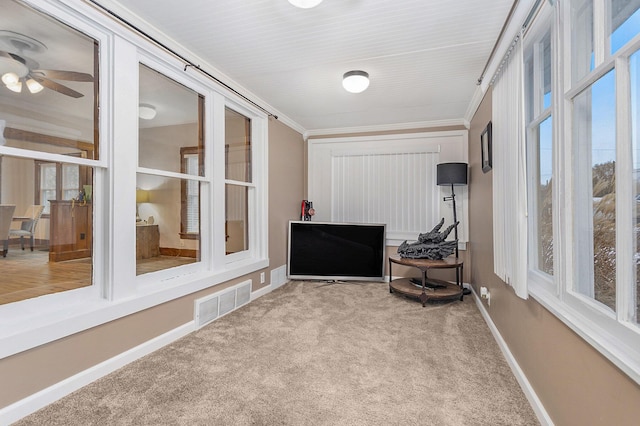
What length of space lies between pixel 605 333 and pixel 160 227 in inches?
113

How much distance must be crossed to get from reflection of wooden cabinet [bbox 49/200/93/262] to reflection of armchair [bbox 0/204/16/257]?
20cm

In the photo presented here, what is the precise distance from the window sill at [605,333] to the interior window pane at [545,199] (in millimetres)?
387

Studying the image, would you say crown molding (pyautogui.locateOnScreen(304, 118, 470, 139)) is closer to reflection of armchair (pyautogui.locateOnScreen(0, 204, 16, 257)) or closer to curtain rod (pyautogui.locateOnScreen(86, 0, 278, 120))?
curtain rod (pyautogui.locateOnScreen(86, 0, 278, 120))

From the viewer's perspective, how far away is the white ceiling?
2.00 metres

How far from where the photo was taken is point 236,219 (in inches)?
140

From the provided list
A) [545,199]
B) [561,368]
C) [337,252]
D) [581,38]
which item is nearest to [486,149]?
[545,199]

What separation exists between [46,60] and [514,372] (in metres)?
3.49

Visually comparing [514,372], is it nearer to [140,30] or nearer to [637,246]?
[637,246]

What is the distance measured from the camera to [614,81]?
3.60 feet

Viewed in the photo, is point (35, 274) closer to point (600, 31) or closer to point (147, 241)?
point (147, 241)

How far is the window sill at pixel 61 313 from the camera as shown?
1553 millimetres

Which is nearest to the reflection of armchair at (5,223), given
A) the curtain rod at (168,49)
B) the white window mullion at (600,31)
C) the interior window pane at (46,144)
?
the interior window pane at (46,144)

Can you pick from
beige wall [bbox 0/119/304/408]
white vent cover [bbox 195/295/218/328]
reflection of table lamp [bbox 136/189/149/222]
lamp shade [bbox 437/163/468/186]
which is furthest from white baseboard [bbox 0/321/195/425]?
lamp shade [bbox 437/163/468/186]

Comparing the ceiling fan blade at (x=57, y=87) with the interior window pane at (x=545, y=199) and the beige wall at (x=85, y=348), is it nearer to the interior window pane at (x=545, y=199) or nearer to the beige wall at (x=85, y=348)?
the beige wall at (x=85, y=348)
